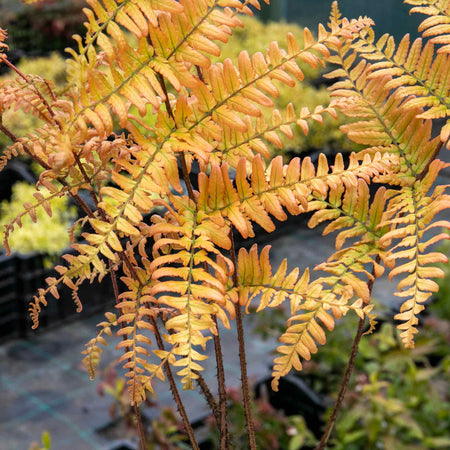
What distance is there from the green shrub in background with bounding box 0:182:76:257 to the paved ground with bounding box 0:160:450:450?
43 centimetres

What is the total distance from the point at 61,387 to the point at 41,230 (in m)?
0.71

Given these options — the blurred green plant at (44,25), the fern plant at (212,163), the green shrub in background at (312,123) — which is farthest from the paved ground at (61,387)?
the blurred green plant at (44,25)

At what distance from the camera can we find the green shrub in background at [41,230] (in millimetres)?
2873

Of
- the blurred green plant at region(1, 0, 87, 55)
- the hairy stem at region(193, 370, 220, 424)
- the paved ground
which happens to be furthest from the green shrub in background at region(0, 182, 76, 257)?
the blurred green plant at region(1, 0, 87, 55)

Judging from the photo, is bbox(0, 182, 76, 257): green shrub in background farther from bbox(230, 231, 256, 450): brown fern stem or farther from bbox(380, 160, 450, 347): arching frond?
bbox(380, 160, 450, 347): arching frond

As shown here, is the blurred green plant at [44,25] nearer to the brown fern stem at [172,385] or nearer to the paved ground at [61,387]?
the paved ground at [61,387]

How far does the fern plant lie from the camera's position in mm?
602

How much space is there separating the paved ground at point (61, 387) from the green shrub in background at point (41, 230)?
426 mm

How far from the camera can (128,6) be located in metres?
0.58

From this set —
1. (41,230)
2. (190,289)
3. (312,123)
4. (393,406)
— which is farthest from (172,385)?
(312,123)

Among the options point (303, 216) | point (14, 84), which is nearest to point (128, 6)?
point (14, 84)

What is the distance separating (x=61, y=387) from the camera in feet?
8.78

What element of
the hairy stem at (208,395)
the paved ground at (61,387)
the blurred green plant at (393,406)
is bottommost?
the paved ground at (61,387)

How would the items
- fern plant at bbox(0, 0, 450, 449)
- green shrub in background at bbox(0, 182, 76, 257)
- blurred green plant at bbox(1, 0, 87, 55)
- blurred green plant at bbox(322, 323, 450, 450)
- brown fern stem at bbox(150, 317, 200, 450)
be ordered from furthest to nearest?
1. blurred green plant at bbox(1, 0, 87, 55)
2. green shrub in background at bbox(0, 182, 76, 257)
3. blurred green plant at bbox(322, 323, 450, 450)
4. brown fern stem at bbox(150, 317, 200, 450)
5. fern plant at bbox(0, 0, 450, 449)
